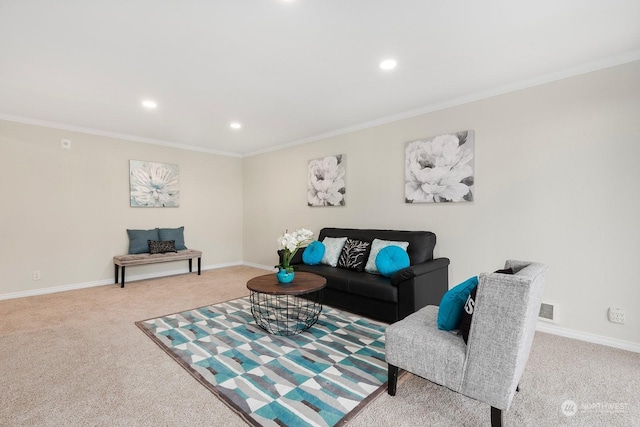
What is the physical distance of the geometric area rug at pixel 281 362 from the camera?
1828 mm

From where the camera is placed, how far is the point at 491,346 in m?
1.53

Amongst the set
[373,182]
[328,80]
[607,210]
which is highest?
[328,80]

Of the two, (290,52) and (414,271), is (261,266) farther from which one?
(290,52)

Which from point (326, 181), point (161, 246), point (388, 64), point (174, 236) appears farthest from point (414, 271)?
point (174, 236)

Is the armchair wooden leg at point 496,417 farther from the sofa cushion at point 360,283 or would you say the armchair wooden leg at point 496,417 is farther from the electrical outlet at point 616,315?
the electrical outlet at point 616,315

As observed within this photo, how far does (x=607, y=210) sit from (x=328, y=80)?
9.28ft

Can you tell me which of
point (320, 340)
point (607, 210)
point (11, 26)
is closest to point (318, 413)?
point (320, 340)

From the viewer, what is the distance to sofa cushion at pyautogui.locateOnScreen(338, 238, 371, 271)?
12.4ft

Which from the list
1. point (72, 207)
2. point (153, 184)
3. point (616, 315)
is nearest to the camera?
point (616, 315)

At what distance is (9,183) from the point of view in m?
4.14

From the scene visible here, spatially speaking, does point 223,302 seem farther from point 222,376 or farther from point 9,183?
point 9,183

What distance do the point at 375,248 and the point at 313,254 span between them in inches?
34.3

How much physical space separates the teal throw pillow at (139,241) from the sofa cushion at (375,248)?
3.85 metres

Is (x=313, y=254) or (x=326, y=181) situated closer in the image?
(x=313, y=254)
